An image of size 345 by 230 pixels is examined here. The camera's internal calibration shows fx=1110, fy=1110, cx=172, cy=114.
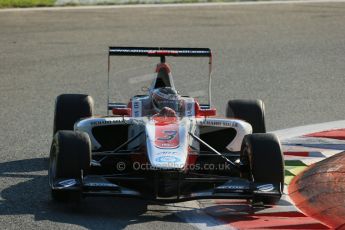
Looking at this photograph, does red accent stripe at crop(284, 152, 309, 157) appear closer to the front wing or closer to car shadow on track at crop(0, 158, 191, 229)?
the front wing

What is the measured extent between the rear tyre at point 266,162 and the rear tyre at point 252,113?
174 centimetres

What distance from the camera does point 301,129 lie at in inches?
546

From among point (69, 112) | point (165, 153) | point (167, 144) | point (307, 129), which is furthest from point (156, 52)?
point (307, 129)

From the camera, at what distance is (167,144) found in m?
10.2

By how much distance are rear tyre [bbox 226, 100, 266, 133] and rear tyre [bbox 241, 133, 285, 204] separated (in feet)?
5.70

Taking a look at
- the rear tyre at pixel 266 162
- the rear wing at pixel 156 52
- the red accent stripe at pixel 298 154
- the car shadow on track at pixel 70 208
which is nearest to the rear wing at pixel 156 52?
the rear wing at pixel 156 52

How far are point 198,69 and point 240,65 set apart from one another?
2.41ft

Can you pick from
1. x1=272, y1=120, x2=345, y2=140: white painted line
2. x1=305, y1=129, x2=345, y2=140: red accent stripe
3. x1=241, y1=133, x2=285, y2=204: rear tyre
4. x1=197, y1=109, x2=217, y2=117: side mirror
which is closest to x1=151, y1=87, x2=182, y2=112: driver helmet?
x1=197, y1=109, x2=217, y2=117: side mirror

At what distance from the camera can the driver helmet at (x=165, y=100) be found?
37.7 ft

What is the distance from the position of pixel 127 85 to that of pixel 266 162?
7.13 metres

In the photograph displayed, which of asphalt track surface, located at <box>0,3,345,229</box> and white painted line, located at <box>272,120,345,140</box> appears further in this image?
white painted line, located at <box>272,120,345,140</box>

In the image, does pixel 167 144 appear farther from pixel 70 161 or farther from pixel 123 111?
pixel 123 111

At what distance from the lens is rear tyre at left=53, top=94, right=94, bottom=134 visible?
12.0 m

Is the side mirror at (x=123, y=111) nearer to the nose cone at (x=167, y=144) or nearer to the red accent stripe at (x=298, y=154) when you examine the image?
the nose cone at (x=167, y=144)
